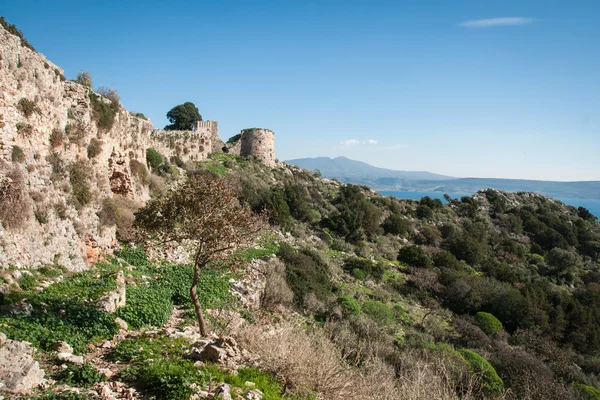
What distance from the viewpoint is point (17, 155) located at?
10.3 metres

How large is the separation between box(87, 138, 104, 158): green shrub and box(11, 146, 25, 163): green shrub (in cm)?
369

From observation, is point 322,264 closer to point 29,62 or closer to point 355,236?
point 355,236

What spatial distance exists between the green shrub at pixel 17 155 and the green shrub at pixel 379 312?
1321 cm

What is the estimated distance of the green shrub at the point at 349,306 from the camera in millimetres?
15644

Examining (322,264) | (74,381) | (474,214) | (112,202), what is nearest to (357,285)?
(322,264)

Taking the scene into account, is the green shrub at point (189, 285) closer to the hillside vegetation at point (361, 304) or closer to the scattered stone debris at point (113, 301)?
the hillside vegetation at point (361, 304)

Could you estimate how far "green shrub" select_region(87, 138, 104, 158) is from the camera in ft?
46.6

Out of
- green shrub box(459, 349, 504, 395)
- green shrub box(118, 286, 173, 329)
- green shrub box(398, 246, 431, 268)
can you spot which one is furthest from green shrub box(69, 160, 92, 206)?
green shrub box(398, 246, 431, 268)

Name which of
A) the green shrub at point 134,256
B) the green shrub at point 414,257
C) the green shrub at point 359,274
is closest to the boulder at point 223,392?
the green shrub at point 134,256

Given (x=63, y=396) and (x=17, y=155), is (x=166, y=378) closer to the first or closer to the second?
(x=63, y=396)

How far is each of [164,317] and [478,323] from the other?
1496 cm

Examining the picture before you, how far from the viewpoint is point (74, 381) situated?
5.65 m

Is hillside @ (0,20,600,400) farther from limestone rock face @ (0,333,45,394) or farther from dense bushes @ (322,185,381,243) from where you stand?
dense bushes @ (322,185,381,243)

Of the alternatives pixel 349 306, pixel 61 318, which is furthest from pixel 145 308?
pixel 349 306
